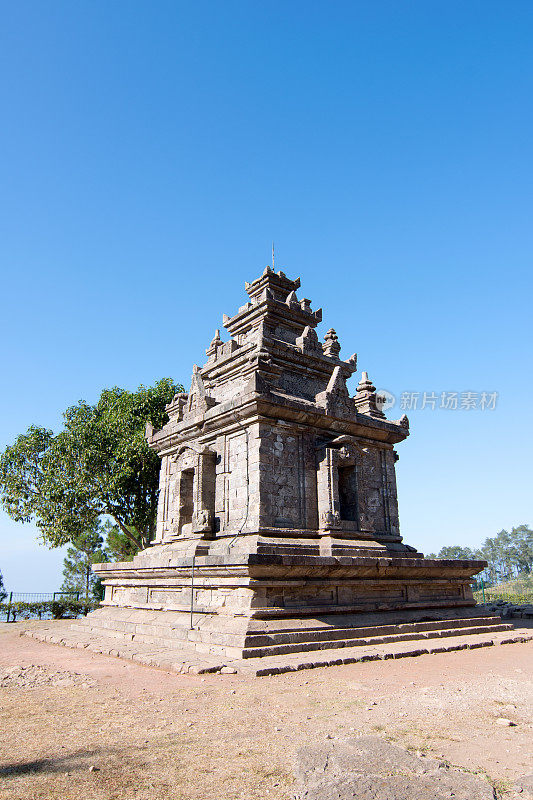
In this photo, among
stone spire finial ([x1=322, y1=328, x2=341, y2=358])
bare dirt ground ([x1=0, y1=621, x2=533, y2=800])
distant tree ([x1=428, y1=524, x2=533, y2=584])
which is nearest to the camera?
bare dirt ground ([x1=0, y1=621, x2=533, y2=800])

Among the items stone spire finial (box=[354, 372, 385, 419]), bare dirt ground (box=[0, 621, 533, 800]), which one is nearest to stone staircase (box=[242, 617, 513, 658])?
bare dirt ground (box=[0, 621, 533, 800])

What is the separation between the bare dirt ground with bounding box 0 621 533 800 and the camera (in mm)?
4129

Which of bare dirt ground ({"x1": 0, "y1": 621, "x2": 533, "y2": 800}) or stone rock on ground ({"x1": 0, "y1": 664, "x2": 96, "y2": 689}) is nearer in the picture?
bare dirt ground ({"x1": 0, "y1": 621, "x2": 533, "y2": 800})

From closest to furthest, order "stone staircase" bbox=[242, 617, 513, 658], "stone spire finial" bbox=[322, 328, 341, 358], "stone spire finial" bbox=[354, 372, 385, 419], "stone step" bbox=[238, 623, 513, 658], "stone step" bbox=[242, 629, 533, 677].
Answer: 1. "stone step" bbox=[242, 629, 533, 677]
2. "stone step" bbox=[238, 623, 513, 658]
3. "stone staircase" bbox=[242, 617, 513, 658]
4. "stone spire finial" bbox=[354, 372, 385, 419]
5. "stone spire finial" bbox=[322, 328, 341, 358]

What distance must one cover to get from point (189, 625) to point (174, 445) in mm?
6641

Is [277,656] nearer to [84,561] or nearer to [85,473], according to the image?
[85,473]

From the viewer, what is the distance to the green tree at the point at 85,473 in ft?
80.4

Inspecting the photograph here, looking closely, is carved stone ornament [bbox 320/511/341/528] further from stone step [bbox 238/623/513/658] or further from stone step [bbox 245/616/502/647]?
stone step [bbox 238/623/513/658]

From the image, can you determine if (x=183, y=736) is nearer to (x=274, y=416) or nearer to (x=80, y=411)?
(x=274, y=416)

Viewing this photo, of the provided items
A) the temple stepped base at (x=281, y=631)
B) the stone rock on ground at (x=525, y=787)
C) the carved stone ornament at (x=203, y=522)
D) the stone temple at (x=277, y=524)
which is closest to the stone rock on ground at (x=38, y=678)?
the temple stepped base at (x=281, y=631)

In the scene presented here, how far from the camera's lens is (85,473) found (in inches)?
966

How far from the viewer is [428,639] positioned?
1189cm

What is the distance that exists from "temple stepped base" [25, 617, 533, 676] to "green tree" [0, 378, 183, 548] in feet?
35.8

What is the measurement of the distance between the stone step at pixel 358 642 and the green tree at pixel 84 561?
2610 cm
